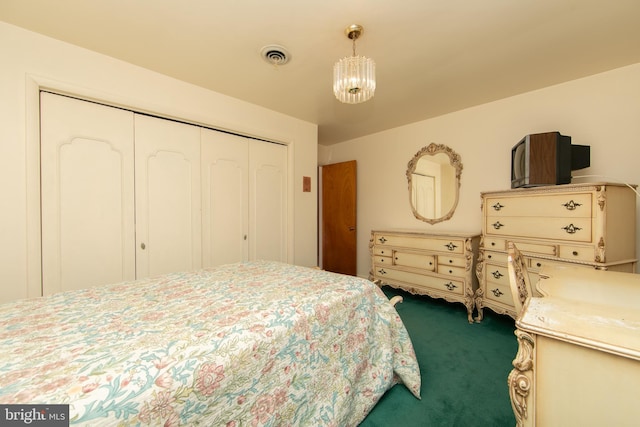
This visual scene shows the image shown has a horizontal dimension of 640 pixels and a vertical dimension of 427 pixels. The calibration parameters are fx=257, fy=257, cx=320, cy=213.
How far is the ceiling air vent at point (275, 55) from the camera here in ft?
6.21

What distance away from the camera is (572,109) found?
7.89ft

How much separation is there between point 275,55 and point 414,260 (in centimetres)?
255

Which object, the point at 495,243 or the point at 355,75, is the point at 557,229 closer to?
the point at 495,243

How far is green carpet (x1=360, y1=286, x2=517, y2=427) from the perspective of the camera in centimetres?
141

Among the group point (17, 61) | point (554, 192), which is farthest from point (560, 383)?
point (17, 61)

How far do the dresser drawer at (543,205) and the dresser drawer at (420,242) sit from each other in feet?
1.54

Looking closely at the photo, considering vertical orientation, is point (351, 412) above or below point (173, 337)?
below

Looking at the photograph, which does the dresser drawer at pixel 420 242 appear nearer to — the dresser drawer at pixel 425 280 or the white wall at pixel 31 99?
the dresser drawer at pixel 425 280

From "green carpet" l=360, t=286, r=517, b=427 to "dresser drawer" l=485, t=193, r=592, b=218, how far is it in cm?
111

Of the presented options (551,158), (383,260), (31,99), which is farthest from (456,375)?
(31,99)

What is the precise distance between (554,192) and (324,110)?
235 centimetres

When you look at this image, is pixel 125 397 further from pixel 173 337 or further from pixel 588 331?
pixel 588 331

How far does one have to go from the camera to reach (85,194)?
199 centimetres

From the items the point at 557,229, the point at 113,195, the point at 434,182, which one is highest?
the point at 434,182
